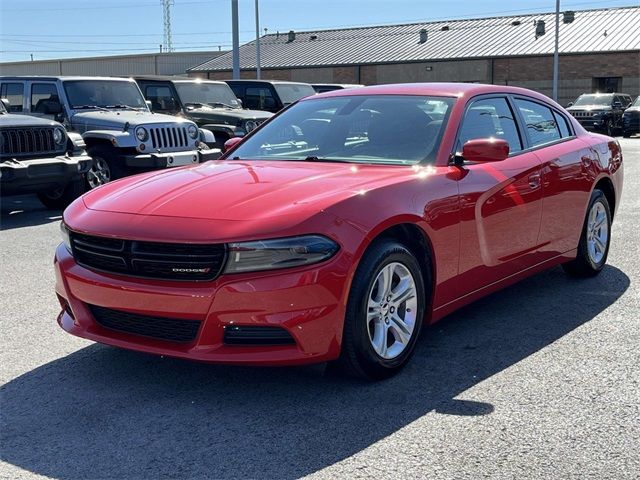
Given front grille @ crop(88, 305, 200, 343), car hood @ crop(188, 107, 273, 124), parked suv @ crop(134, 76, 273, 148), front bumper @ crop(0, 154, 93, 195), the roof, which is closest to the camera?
front grille @ crop(88, 305, 200, 343)

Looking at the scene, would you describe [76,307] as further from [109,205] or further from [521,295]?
[521,295]

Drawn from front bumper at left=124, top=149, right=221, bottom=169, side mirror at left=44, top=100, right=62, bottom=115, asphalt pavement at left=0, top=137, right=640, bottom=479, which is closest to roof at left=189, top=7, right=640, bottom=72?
front bumper at left=124, top=149, right=221, bottom=169

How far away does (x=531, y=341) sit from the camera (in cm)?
484

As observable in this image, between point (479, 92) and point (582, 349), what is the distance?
72.1 inches

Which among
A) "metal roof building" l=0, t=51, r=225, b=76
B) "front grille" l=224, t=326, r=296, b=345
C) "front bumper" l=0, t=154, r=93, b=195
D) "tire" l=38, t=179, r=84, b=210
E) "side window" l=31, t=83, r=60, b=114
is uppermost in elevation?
"metal roof building" l=0, t=51, r=225, b=76

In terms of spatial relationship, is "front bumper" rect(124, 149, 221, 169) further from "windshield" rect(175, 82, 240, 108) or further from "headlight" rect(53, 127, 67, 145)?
"windshield" rect(175, 82, 240, 108)

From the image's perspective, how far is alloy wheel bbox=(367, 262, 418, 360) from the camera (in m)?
4.07

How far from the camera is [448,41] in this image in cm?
5019

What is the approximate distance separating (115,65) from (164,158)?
4932cm

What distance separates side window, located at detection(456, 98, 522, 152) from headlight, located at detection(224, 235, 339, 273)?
5.29 ft

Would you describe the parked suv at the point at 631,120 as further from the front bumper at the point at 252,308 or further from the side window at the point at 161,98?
the front bumper at the point at 252,308

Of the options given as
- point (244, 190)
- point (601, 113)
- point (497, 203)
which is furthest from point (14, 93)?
point (601, 113)

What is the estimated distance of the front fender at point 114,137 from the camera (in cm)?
1182

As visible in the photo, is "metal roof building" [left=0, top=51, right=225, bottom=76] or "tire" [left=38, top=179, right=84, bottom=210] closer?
"tire" [left=38, top=179, right=84, bottom=210]
